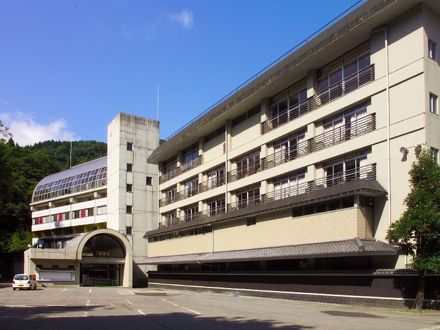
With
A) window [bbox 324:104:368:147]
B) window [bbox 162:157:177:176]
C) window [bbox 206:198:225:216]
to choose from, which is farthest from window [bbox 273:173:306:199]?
window [bbox 162:157:177:176]

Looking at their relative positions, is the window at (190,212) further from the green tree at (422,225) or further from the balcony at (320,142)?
the green tree at (422,225)

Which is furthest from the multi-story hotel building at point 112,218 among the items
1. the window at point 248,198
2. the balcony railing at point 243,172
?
the window at point 248,198

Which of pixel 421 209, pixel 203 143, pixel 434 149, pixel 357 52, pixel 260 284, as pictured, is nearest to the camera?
pixel 421 209

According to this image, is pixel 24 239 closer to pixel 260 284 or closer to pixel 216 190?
pixel 216 190

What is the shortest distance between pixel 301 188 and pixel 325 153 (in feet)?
12.1

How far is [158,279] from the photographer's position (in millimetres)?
60125

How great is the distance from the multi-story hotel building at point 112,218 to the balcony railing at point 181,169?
5930 millimetres

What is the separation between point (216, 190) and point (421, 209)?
26835 mm

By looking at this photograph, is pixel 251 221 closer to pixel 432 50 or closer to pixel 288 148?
pixel 288 148

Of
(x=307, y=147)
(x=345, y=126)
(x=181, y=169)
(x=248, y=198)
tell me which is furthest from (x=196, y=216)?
(x=345, y=126)

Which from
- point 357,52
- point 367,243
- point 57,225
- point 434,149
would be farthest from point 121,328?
point 57,225

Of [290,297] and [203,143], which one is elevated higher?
[203,143]

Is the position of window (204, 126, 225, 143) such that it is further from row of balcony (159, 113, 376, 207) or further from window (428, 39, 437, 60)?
window (428, 39, 437, 60)

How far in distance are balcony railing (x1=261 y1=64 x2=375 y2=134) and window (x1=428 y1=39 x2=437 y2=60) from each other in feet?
11.1
